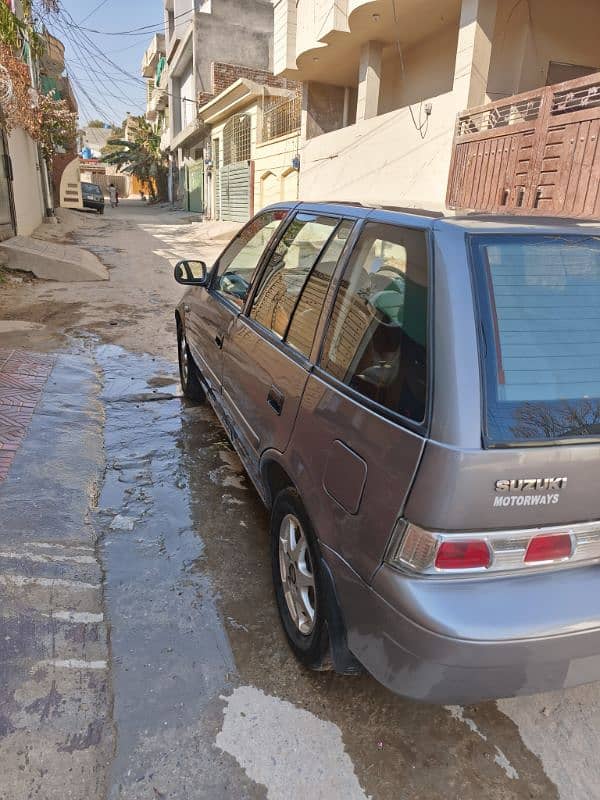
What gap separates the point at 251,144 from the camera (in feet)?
66.5

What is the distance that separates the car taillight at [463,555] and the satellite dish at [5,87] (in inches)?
366

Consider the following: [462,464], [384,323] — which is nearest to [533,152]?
[384,323]

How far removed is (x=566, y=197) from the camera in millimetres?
6457

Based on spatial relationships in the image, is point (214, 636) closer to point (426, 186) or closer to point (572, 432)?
point (572, 432)

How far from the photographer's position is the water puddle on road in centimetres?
175

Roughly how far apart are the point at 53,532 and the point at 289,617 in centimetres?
146

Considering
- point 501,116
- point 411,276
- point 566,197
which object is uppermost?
point 501,116

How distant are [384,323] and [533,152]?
641 cm

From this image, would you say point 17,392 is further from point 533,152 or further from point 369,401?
point 533,152

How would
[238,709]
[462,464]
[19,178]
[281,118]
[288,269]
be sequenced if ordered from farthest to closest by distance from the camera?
[281,118] < [19,178] < [288,269] < [238,709] < [462,464]

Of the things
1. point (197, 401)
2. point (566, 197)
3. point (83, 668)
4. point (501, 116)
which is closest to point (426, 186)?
point (501, 116)

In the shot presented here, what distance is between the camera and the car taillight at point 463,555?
Result: 4.86 ft

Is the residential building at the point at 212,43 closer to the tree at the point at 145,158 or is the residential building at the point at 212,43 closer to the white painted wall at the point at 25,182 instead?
the tree at the point at 145,158

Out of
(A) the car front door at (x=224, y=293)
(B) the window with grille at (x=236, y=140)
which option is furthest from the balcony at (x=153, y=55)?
(A) the car front door at (x=224, y=293)
